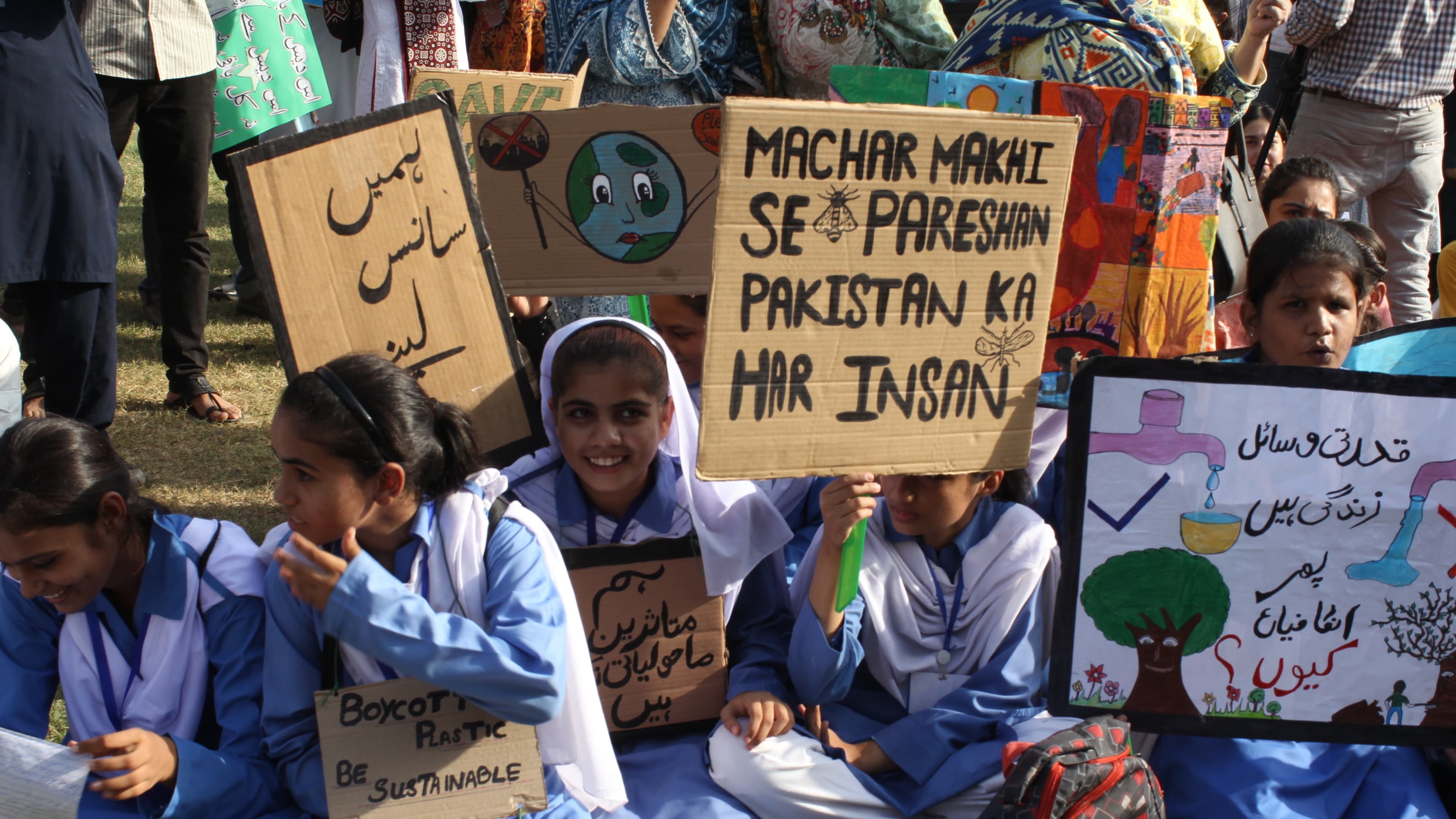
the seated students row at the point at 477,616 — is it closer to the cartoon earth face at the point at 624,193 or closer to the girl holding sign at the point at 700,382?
the girl holding sign at the point at 700,382

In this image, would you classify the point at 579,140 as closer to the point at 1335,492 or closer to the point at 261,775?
the point at 261,775

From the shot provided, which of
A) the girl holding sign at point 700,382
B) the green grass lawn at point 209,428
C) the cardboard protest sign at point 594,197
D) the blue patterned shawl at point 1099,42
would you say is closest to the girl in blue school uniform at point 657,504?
the girl holding sign at point 700,382

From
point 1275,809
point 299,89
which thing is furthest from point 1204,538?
point 299,89

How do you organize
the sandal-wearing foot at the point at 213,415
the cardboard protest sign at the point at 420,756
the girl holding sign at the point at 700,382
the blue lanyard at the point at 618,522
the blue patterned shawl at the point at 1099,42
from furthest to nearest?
the sandal-wearing foot at the point at 213,415 → the blue patterned shawl at the point at 1099,42 → the girl holding sign at the point at 700,382 → the blue lanyard at the point at 618,522 → the cardboard protest sign at the point at 420,756

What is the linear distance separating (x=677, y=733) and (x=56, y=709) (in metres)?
1.80

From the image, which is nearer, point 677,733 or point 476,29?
point 677,733

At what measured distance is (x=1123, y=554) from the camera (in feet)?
7.95

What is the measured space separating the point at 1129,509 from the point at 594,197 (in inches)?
66.3

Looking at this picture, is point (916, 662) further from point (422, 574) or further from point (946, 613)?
point (422, 574)

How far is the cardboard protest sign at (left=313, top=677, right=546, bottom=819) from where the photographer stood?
7.32 feet

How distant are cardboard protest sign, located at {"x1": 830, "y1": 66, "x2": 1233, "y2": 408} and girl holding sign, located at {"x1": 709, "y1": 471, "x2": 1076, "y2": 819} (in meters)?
0.79

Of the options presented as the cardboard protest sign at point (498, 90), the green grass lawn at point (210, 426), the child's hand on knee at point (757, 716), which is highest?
the cardboard protest sign at point (498, 90)

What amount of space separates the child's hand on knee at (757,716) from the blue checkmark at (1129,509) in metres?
0.79

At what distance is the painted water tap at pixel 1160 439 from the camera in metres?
2.38
